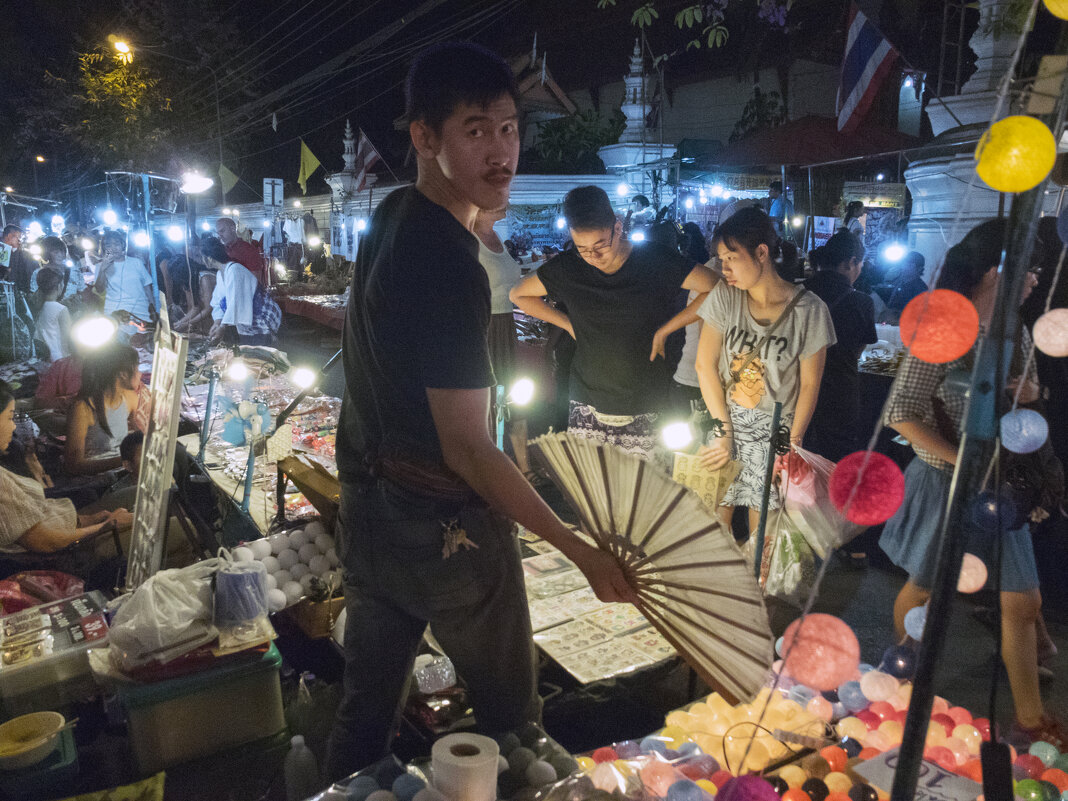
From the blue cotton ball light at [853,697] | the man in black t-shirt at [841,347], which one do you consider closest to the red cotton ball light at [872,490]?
the blue cotton ball light at [853,697]

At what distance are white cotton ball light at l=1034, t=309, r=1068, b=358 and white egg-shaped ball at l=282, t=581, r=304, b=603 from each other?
3070 millimetres

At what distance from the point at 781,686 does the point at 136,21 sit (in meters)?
31.5

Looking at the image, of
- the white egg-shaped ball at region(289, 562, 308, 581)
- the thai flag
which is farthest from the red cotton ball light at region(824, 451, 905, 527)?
the thai flag

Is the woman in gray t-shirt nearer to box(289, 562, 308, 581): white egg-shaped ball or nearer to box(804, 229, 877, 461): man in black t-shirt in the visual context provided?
box(804, 229, 877, 461): man in black t-shirt

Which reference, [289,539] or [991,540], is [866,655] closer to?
[991,540]

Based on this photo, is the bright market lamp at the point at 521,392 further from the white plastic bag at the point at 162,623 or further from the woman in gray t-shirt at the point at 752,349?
the white plastic bag at the point at 162,623

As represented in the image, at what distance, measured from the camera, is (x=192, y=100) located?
89.4 feet

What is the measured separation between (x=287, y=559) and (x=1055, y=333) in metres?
3.20

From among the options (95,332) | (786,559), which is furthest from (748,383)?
(95,332)

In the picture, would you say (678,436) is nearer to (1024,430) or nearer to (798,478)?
(798,478)

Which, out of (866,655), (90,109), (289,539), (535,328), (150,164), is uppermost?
(90,109)

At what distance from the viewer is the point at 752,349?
3.52 m

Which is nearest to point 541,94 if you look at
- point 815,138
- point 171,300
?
point 815,138

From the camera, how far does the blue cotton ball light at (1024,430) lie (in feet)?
5.88
